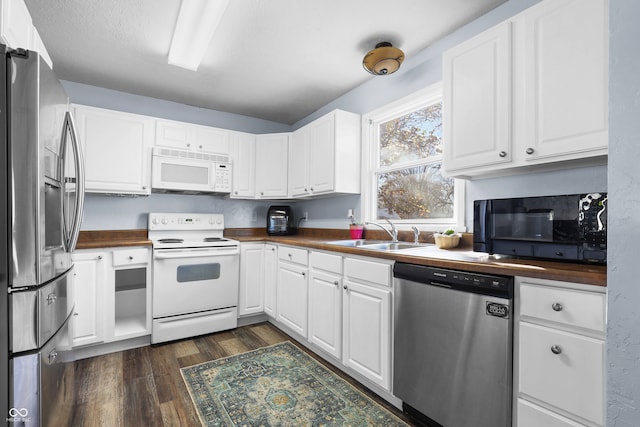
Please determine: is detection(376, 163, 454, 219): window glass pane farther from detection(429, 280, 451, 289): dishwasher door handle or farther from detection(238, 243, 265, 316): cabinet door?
detection(238, 243, 265, 316): cabinet door

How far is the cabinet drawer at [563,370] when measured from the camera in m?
1.09

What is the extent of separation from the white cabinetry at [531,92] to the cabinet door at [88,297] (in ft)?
8.87

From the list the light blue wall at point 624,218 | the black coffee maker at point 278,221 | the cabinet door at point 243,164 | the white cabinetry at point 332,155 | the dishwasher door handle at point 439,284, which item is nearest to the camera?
the light blue wall at point 624,218

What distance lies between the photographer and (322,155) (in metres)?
3.11

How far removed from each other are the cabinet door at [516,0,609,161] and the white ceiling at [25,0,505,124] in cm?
64

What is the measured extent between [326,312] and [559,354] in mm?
1433

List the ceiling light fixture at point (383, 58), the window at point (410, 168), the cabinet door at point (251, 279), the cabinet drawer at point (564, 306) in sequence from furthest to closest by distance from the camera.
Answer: the cabinet door at point (251, 279) < the window at point (410, 168) < the ceiling light fixture at point (383, 58) < the cabinet drawer at point (564, 306)

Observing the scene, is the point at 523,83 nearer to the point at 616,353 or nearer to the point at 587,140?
the point at 587,140

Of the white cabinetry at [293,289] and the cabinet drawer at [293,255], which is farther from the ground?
the cabinet drawer at [293,255]

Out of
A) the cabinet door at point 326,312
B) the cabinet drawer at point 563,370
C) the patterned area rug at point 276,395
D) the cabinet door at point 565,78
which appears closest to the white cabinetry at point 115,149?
the patterned area rug at point 276,395

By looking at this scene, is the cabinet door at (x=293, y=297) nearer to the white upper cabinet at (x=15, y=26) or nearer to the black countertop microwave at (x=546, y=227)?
the black countertop microwave at (x=546, y=227)

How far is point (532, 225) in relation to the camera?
1.44 m

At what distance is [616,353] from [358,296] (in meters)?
1.34

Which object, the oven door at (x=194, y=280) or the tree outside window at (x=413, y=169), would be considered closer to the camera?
the tree outside window at (x=413, y=169)
